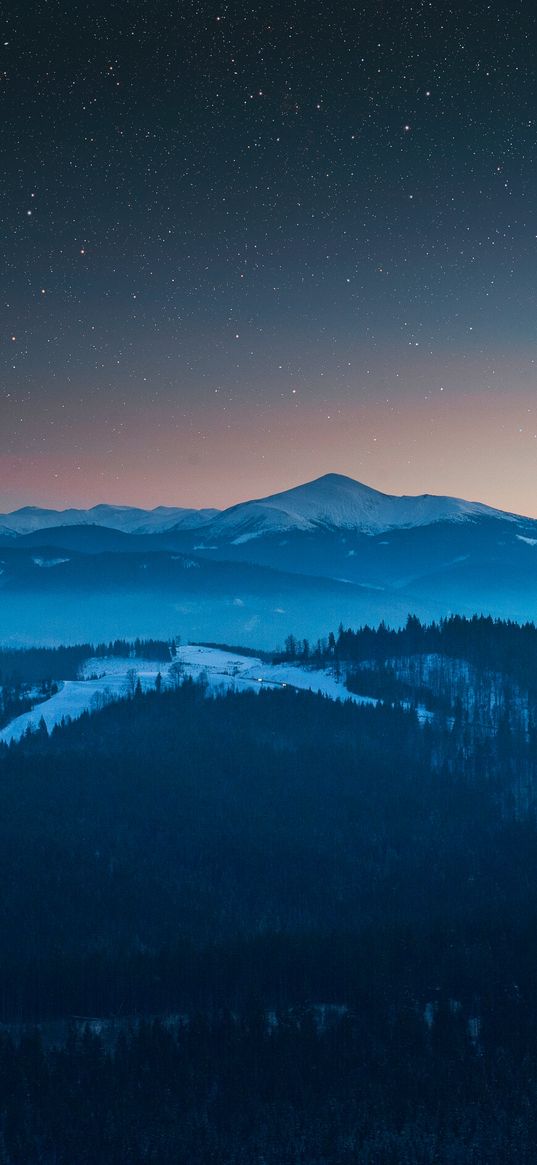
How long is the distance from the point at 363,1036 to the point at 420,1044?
22.8ft

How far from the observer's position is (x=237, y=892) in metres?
170

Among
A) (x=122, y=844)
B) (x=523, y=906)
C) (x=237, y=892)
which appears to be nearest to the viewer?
(x=523, y=906)

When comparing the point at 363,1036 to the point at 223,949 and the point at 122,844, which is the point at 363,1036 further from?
the point at 122,844

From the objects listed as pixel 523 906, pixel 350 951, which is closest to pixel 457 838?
pixel 523 906

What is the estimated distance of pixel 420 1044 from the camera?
377ft

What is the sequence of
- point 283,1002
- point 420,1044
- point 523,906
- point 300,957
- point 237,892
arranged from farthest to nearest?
point 237,892
point 523,906
point 300,957
point 283,1002
point 420,1044

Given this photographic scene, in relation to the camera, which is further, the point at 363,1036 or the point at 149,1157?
the point at 363,1036

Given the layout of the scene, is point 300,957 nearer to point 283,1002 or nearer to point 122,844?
point 283,1002

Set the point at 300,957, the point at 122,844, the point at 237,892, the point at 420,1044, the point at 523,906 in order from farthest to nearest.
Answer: the point at 122,844 < the point at 237,892 < the point at 523,906 < the point at 300,957 < the point at 420,1044

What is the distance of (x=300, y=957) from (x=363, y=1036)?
20.8 meters

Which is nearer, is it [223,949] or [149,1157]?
[149,1157]

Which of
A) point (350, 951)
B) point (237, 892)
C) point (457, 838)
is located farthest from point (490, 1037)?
point (457, 838)

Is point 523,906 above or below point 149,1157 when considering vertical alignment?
above

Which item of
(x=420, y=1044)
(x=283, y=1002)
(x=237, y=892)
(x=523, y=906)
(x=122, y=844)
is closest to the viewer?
(x=420, y=1044)
